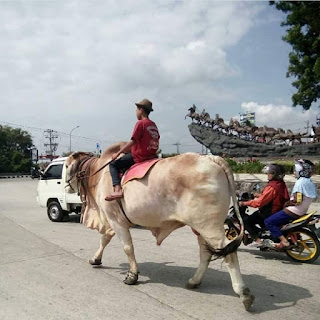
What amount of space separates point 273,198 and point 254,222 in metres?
0.57

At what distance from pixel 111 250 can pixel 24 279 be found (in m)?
2.00

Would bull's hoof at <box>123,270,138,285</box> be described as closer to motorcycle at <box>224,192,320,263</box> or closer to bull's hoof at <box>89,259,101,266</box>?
bull's hoof at <box>89,259,101,266</box>

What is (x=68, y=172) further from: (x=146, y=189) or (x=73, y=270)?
(x=146, y=189)

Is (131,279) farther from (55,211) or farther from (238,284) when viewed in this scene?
(55,211)

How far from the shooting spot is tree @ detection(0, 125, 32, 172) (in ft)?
216

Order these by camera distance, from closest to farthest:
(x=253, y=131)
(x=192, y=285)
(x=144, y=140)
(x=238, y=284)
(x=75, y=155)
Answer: (x=238, y=284), (x=192, y=285), (x=144, y=140), (x=75, y=155), (x=253, y=131)

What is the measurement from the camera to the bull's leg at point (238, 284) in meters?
3.82

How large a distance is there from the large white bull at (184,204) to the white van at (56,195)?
17.4 ft

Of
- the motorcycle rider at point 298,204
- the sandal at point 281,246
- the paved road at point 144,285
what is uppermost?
the motorcycle rider at point 298,204

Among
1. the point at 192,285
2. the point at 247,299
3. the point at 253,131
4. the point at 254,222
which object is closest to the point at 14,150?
the point at 253,131

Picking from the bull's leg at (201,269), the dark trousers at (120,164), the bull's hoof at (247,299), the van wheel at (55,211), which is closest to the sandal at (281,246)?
the bull's leg at (201,269)

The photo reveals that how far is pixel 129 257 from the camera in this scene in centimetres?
491

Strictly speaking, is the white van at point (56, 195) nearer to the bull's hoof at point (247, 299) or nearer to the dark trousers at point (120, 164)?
the dark trousers at point (120, 164)

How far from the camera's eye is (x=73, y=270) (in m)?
5.45
